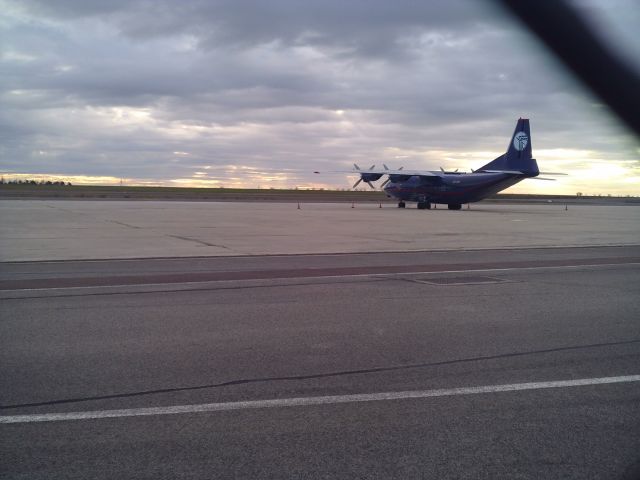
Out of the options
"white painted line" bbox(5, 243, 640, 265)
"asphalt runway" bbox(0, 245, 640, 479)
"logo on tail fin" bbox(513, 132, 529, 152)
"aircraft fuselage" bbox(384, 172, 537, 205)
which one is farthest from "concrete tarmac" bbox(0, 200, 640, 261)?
"logo on tail fin" bbox(513, 132, 529, 152)

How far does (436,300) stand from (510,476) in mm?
6722

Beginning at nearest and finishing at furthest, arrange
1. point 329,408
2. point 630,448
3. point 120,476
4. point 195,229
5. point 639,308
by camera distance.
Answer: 1. point 120,476
2. point 630,448
3. point 329,408
4. point 639,308
5. point 195,229

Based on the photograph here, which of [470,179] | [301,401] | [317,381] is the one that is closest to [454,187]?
[470,179]

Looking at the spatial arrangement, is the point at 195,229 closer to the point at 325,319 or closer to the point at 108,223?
the point at 108,223

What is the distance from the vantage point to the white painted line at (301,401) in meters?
5.35

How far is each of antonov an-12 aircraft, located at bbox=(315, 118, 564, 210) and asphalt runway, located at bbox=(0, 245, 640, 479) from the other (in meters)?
37.7

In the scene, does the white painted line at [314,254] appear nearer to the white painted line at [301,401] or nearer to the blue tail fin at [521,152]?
the white painted line at [301,401]

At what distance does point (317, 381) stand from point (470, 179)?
150 ft

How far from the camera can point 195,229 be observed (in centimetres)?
2731

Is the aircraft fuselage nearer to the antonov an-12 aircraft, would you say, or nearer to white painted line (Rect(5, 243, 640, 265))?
the antonov an-12 aircraft

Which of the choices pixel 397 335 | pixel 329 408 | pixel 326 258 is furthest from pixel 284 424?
pixel 326 258

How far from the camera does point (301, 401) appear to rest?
230 inches

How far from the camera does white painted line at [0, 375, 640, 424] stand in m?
5.35

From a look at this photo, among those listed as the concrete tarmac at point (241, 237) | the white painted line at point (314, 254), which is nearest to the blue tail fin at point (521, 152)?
the concrete tarmac at point (241, 237)
